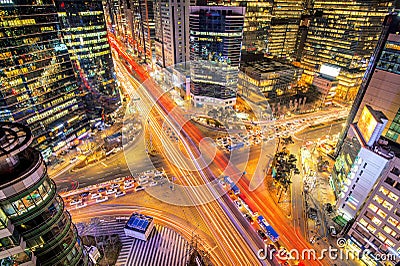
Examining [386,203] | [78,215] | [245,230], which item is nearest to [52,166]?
[78,215]

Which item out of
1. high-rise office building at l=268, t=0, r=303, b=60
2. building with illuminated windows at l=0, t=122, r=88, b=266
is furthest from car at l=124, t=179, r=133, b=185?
high-rise office building at l=268, t=0, r=303, b=60

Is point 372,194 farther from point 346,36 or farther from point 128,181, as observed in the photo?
point 346,36

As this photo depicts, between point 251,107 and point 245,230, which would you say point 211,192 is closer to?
point 245,230

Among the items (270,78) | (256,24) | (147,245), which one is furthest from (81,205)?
(256,24)

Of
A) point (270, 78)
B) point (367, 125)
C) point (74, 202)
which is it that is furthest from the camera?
point (270, 78)

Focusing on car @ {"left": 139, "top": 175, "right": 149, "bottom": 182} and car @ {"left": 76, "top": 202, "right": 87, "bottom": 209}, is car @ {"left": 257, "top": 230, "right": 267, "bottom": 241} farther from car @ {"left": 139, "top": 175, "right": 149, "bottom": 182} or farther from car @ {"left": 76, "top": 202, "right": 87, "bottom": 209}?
car @ {"left": 76, "top": 202, "right": 87, "bottom": 209}

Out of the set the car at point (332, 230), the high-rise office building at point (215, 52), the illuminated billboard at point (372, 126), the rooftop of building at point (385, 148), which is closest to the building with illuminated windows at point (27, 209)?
the car at point (332, 230)
